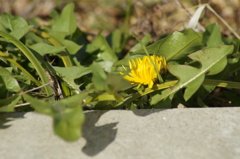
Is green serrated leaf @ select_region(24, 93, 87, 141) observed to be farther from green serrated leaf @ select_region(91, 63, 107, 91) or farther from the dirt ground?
the dirt ground

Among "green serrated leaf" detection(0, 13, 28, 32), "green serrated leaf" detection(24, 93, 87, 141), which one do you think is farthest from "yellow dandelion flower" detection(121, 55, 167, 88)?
"green serrated leaf" detection(0, 13, 28, 32)

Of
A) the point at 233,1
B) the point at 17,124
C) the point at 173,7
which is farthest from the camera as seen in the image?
the point at 173,7

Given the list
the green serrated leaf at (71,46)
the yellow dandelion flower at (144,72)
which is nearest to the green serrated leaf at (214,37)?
the yellow dandelion flower at (144,72)

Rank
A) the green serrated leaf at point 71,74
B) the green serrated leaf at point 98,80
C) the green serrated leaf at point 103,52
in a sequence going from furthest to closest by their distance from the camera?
the green serrated leaf at point 103,52 < the green serrated leaf at point 71,74 < the green serrated leaf at point 98,80

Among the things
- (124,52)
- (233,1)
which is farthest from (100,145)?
(233,1)

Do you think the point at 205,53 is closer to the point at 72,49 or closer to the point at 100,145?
the point at 100,145

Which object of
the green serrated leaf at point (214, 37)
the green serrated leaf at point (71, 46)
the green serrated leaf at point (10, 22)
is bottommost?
the green serrated leaf at point (214, 37)

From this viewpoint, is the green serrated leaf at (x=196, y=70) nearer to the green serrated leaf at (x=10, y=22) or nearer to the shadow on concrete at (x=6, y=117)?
the shadow on concrete at (x=6, y=117)

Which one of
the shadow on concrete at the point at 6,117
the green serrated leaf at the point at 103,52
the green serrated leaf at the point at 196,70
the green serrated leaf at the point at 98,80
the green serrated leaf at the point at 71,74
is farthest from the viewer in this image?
the green serrated leaf at the point at 103,52
